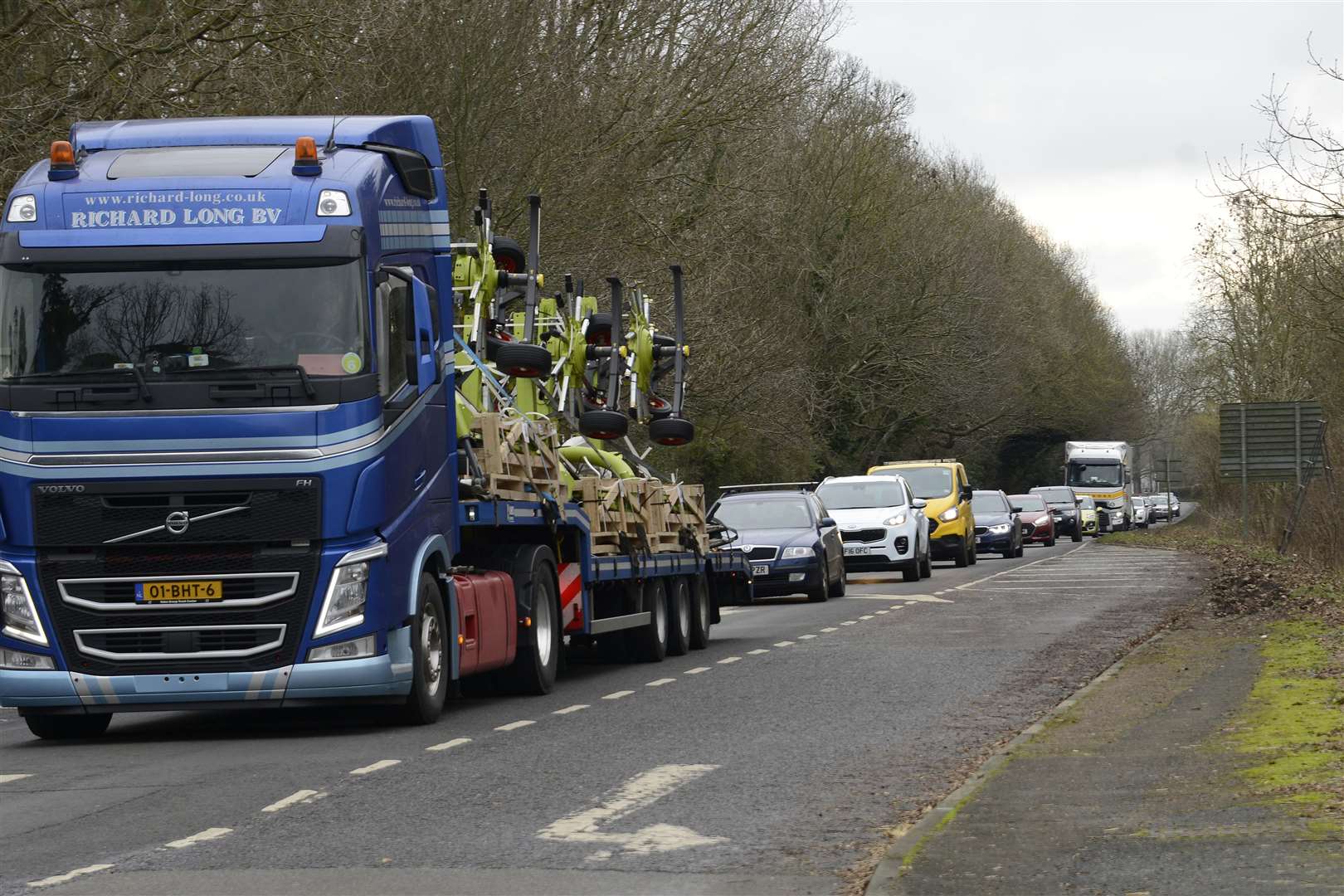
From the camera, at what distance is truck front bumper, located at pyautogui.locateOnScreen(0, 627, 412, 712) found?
475 inches

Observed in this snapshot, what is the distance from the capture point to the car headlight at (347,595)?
39.6ft

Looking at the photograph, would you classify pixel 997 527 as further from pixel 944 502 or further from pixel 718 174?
pixel 718 174

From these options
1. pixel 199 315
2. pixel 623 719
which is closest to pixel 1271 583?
pixel 623 719

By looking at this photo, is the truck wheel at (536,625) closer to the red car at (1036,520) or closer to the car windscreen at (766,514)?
the car windscreen at (766,514)

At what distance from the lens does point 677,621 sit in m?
19.8

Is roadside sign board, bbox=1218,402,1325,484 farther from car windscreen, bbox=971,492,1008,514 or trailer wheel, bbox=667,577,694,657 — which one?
trailer wheel, bbox=667,577,694,657

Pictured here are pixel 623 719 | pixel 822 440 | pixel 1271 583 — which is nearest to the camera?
pixel 623 719

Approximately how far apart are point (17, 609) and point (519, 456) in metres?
4.06

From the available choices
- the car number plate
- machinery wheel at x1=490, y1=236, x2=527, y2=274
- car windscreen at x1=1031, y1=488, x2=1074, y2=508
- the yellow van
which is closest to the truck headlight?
the car number plate

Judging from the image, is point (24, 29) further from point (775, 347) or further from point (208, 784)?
point (775, 347)

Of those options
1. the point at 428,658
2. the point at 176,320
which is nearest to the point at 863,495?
the point at 428,658

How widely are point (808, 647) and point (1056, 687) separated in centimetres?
526

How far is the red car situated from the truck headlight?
5018 centimetres

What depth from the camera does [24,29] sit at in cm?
2192
